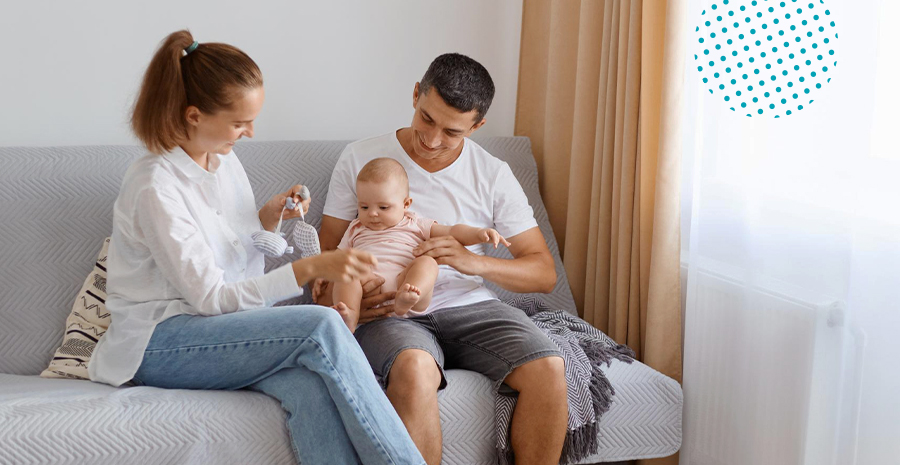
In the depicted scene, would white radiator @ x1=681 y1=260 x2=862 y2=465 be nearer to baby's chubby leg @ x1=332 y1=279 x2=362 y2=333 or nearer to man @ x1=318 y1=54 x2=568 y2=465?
man @ x1=318 y1=54 x2=568 y2=465

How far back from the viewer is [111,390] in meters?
1.64

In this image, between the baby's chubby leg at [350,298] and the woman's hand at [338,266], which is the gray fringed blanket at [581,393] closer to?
the baby's chubby leg at [350,298]

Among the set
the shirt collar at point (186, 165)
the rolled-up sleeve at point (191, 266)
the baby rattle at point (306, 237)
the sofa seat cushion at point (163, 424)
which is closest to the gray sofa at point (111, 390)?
the sofa seat cushion at point (163, 424)

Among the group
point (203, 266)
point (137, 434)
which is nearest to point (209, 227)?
point (203, 266)

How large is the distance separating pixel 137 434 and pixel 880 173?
1520 mm

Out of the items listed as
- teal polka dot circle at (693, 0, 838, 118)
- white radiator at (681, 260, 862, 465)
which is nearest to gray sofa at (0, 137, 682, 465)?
white radiator at (681, 260, 862, 465)

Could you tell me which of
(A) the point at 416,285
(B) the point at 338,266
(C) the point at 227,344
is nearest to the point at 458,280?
(A) the point at 416,285

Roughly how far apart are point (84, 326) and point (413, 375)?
0.83 m

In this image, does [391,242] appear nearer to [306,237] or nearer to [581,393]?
[306,237]

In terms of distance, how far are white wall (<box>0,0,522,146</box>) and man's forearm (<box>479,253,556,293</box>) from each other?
84cm

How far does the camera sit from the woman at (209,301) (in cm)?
152

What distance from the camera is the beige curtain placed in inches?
80.8

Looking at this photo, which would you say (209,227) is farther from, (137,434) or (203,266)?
(137,434)

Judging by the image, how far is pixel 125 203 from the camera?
5.38ft
